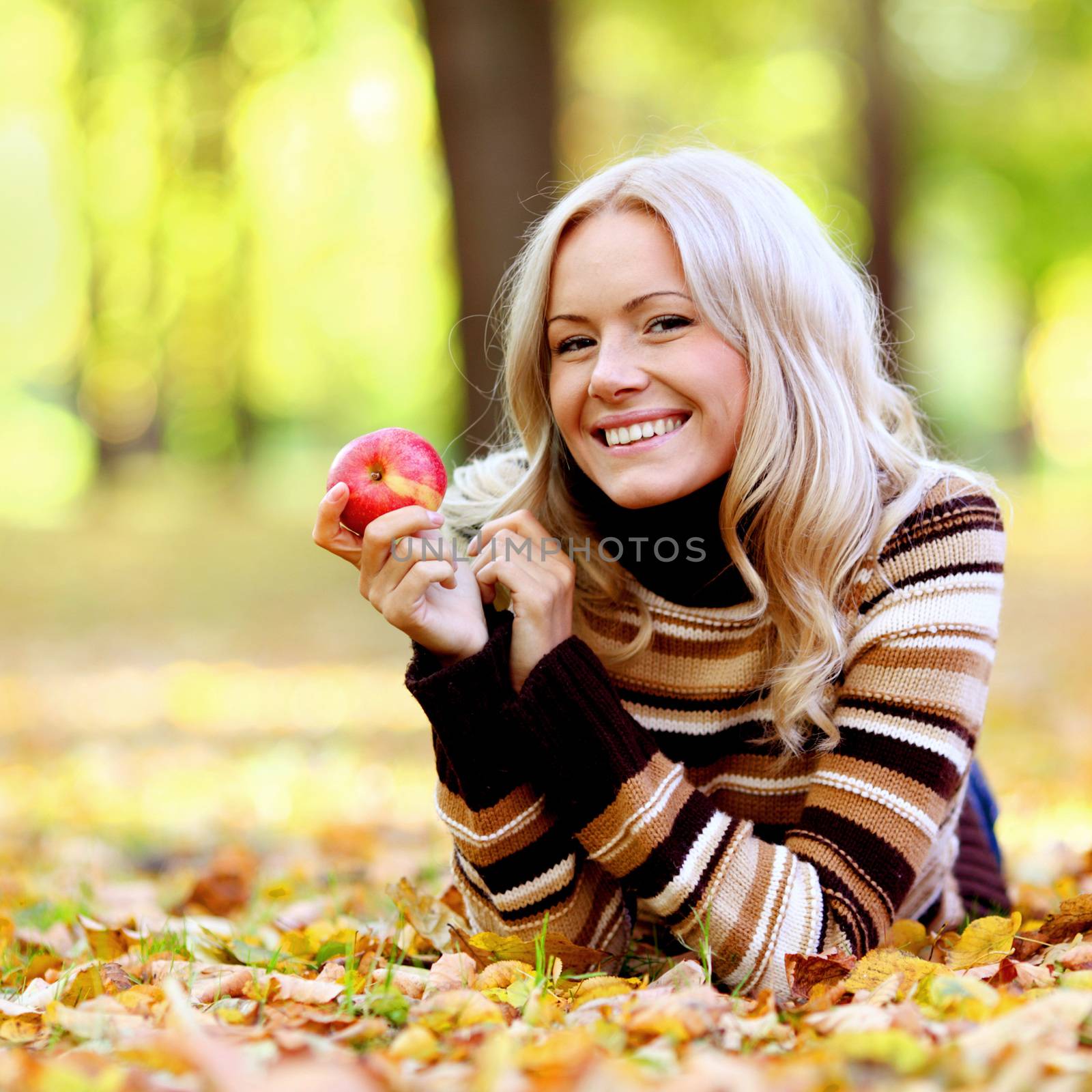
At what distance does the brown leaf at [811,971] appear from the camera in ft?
6.75

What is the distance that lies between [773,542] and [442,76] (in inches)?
245

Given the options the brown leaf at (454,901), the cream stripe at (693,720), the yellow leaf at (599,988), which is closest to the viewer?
the yellow leaf at (599,988)

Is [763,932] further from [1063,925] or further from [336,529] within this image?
[336,529]

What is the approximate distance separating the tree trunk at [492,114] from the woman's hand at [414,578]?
527cm

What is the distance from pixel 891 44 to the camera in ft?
40.8

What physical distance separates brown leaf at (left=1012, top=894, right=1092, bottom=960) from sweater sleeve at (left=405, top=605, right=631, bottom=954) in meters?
0.74

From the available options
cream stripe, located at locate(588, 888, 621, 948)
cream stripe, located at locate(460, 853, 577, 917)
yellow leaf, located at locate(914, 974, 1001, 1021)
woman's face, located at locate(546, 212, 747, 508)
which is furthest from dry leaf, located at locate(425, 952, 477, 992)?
woman's face, located at locate(546, 212, 747, 508)

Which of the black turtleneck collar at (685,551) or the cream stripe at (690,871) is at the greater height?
the black turtleneck collar at (685,551)

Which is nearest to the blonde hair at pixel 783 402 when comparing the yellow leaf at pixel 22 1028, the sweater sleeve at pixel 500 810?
the sweater sleeve at pixel 500 810

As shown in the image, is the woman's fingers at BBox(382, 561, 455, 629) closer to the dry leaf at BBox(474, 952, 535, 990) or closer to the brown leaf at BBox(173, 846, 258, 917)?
the dry leaf at BBox(474, 952, 535, 990)

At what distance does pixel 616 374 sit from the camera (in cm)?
226

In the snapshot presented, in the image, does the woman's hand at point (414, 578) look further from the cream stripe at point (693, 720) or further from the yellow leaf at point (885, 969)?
the yellow leaf at point (885, 969)

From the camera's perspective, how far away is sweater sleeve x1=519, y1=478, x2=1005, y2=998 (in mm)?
2109

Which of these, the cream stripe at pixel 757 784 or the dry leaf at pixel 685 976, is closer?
the dry leaf at pixel 685 976
